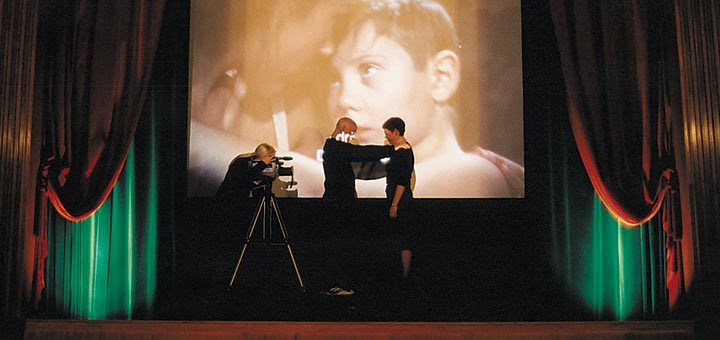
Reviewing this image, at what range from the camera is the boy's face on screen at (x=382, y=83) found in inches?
196

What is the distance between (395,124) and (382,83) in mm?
353

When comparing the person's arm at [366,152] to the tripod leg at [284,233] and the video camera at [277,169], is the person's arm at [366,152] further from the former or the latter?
the tripod leg at [284,233]

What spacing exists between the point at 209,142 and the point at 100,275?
1250 mm

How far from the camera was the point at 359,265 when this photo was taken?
16.7ft

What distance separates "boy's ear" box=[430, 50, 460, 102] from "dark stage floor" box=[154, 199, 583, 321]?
3.28 feet

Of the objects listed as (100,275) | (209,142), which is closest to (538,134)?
(209,142)

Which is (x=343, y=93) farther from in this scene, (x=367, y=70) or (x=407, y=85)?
(x=407, y=85)

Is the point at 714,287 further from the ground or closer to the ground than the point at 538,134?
closer to the ground

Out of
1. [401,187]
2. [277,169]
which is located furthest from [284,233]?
[401,187]

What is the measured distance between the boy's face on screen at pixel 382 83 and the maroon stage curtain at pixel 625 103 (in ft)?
3.83

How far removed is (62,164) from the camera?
4.12 meters

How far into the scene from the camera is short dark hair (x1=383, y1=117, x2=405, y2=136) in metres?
4.91

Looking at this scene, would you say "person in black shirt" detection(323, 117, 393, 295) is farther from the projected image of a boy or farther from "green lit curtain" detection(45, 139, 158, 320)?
"green lit curtain" detection(45, 139, 158, 320)

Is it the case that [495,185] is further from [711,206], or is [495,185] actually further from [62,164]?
[62,164]
